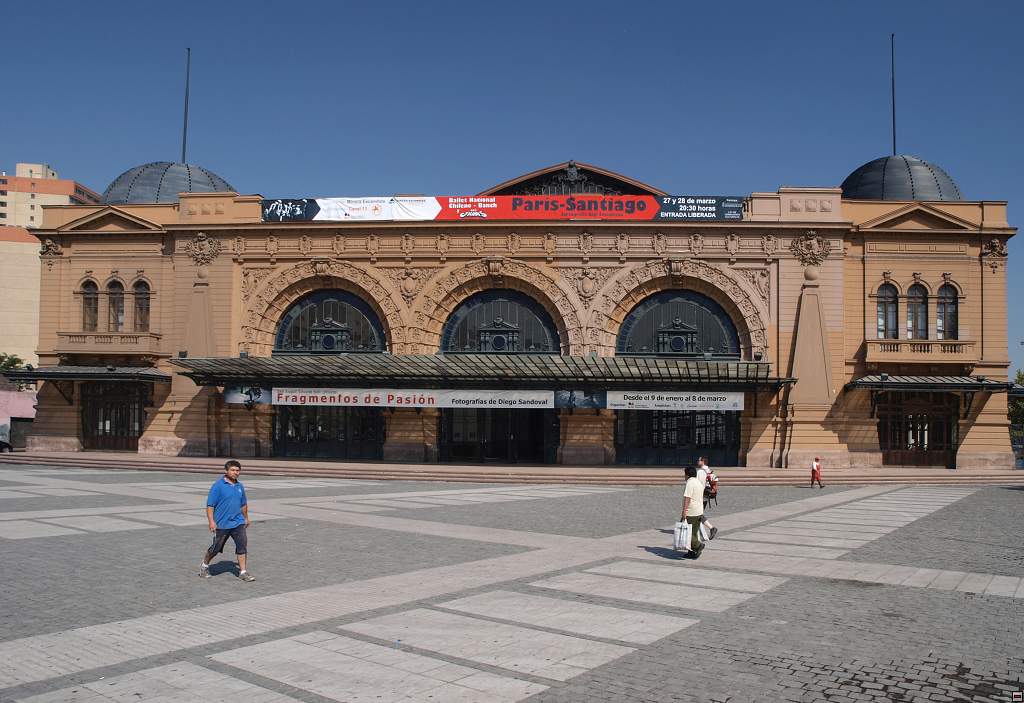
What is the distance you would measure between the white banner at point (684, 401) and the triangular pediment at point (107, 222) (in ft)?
88.1

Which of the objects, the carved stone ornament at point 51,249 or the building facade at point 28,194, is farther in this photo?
the building facade at point 28,194

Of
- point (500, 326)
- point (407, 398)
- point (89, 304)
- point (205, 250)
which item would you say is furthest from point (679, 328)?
point (89, 304)

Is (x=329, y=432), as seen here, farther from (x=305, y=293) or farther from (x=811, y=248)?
(x=811, y=248)

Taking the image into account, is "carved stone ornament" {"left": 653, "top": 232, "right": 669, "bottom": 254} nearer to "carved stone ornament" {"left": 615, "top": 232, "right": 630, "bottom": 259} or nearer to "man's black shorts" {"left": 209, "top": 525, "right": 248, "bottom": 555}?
"carved stone ornament" {"left": 615, "top": 232, "right": 630, "bottom": 259}

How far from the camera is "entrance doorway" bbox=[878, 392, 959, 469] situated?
1658 inches

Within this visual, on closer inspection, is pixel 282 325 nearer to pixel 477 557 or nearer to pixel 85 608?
pixel 477 557

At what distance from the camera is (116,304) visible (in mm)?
46469

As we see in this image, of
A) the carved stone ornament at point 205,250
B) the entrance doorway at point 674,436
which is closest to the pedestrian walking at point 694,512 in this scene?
the entrance doorway at point 674,436

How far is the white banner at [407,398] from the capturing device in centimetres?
4041

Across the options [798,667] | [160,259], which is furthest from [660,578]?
[160,259]

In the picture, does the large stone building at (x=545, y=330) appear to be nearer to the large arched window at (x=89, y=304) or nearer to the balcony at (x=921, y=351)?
the balcony at (x=921, y=351)

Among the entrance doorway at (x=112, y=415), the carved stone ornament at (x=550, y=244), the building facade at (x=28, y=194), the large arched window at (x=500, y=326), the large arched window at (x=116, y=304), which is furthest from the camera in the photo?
the building facade at (x=28, y=194)

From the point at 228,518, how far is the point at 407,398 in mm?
27641

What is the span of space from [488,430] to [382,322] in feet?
25.5
